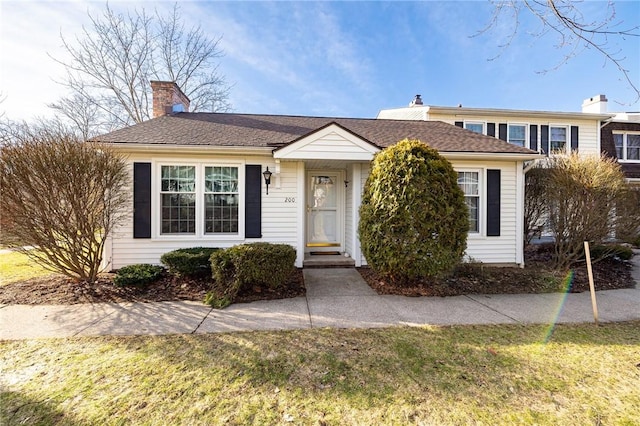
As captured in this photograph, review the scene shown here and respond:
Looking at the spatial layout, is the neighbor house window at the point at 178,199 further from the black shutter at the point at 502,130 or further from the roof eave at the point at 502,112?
the black shutter at the point at 502,130

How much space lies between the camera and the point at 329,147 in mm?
6516

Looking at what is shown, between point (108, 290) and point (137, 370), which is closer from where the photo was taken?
point (137, 370)

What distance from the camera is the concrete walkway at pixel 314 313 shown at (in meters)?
3.81

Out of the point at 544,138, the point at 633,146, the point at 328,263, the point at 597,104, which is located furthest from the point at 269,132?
the point at 633,146

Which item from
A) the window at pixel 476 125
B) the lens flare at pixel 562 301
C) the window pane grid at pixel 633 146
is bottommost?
the lens flare at pixel 562 301

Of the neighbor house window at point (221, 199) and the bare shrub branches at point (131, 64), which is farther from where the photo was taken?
the bare shrub branches at point (131, 64)

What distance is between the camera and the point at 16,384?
2537 mm

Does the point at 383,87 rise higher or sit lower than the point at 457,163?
higher

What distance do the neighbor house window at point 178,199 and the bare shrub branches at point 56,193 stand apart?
1261mm

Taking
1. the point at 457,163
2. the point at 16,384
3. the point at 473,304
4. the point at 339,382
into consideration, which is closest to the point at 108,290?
the point at 16,384

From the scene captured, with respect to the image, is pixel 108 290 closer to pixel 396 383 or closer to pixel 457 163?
pixel 396 383

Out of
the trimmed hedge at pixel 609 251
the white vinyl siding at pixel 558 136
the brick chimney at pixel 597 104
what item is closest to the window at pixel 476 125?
the white vinyl siding at pixel 558 136

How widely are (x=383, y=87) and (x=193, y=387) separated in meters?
16.7

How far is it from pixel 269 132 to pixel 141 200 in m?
3.62
